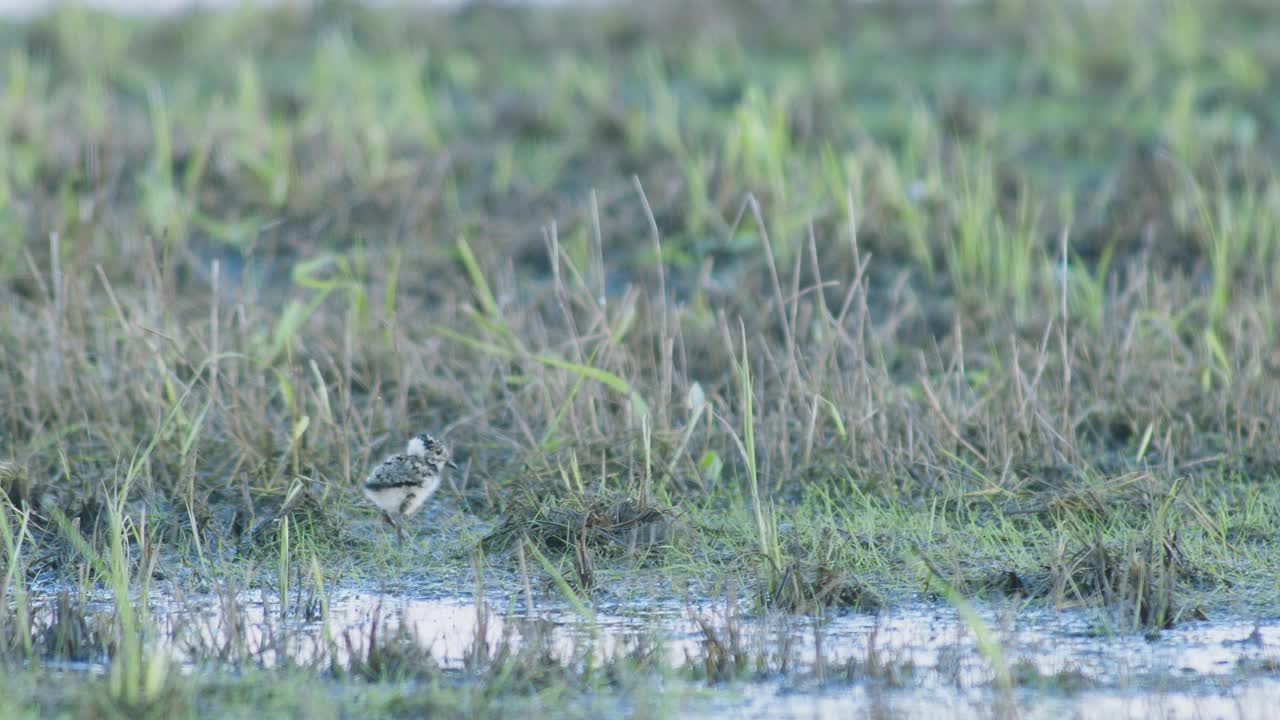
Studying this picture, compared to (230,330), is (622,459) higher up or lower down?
lower down

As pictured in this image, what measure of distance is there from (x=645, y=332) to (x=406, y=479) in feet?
5.52

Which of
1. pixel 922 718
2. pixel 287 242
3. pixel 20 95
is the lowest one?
pixel 922 718

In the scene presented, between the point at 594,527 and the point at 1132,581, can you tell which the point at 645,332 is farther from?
the point at 1132,581

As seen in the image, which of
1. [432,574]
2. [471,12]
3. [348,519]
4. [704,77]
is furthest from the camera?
[471,12]

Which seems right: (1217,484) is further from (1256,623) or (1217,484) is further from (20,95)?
(20,95)

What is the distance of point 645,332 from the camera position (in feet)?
20.6

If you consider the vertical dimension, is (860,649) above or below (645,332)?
below

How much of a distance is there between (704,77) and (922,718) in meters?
7.92

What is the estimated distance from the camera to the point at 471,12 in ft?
43.1

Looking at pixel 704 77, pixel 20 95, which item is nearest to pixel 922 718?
pixel 20 95

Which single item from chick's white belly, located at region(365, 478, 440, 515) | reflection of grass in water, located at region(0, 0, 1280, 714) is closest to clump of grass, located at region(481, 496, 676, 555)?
reflection of grass in water, located at region(0, 0, 1280, 714)

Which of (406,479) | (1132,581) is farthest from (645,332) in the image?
(1132,581)

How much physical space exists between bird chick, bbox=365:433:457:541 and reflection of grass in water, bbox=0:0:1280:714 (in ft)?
0.43

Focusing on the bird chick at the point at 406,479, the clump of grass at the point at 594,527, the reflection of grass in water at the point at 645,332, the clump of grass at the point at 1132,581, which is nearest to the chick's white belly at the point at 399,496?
the bird chick at the point at 406,479
